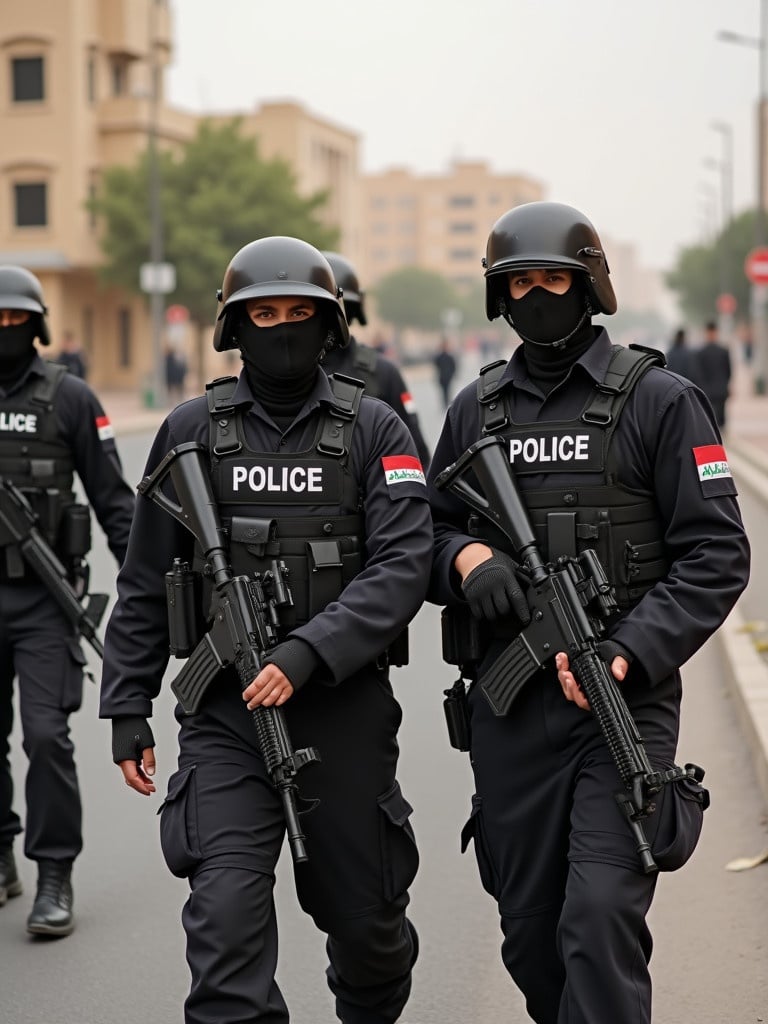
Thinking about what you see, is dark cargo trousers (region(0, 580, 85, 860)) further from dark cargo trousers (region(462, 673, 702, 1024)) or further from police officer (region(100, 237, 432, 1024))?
dark cargo trousers (region(462, 673, 702, 1024))

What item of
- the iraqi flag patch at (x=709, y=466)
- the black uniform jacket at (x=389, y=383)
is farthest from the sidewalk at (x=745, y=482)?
the iraqi flag patch at (x=709, y=466)

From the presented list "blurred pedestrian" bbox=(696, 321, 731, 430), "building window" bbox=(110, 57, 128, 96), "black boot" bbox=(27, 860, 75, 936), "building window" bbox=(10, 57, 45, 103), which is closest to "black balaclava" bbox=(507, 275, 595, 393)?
"black boot" bbox=(27, 860, 75, 936)

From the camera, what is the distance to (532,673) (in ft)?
12.2

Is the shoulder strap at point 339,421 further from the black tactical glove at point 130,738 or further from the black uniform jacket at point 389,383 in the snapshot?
the black uniform jacket at point 389,383

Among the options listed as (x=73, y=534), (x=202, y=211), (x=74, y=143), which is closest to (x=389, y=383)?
(x=73, y=534)

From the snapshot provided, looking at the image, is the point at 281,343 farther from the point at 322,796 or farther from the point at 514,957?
the point at 514,957

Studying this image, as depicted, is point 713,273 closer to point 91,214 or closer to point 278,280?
point 91,214

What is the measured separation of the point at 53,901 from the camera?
17.4 ft

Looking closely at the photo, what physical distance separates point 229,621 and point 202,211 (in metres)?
53.3

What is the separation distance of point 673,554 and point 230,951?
4.35ft

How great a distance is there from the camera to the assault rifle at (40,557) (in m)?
5.51

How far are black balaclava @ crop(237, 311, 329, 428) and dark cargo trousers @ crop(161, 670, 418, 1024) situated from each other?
69 centimetres

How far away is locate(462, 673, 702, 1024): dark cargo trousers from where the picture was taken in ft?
11.3

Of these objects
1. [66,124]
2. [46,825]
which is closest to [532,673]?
[46,825]
